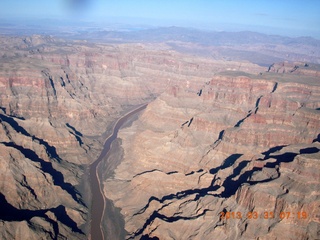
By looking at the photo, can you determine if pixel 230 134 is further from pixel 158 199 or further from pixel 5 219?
pixel 5 219

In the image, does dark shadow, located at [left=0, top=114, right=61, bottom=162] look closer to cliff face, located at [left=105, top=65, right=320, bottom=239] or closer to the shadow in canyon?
cliff face, located at [left=105, top=65, right=320, bottom=239]

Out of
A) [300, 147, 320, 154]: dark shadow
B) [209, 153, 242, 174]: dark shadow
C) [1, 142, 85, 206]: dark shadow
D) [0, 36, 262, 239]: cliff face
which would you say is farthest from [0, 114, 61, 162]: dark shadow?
[300, 147, 320, 154]: dark shadow

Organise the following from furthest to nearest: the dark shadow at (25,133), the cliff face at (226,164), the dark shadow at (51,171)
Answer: the dark shadow at (25,133) → the dark shadow at (51,171) → the cliff face at (226,164)

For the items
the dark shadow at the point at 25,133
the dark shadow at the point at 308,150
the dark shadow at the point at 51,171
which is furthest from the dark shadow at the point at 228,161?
the dark shadow at the point at 25,133

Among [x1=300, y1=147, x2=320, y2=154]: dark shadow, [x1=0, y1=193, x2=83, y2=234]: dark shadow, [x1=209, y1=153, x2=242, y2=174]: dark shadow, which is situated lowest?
[x1=0, y1=193, x2=83, y2=234]: dark shadow

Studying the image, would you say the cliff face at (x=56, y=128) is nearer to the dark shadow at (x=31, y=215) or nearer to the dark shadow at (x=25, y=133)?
the dark shadow at (x=31, y=215)
